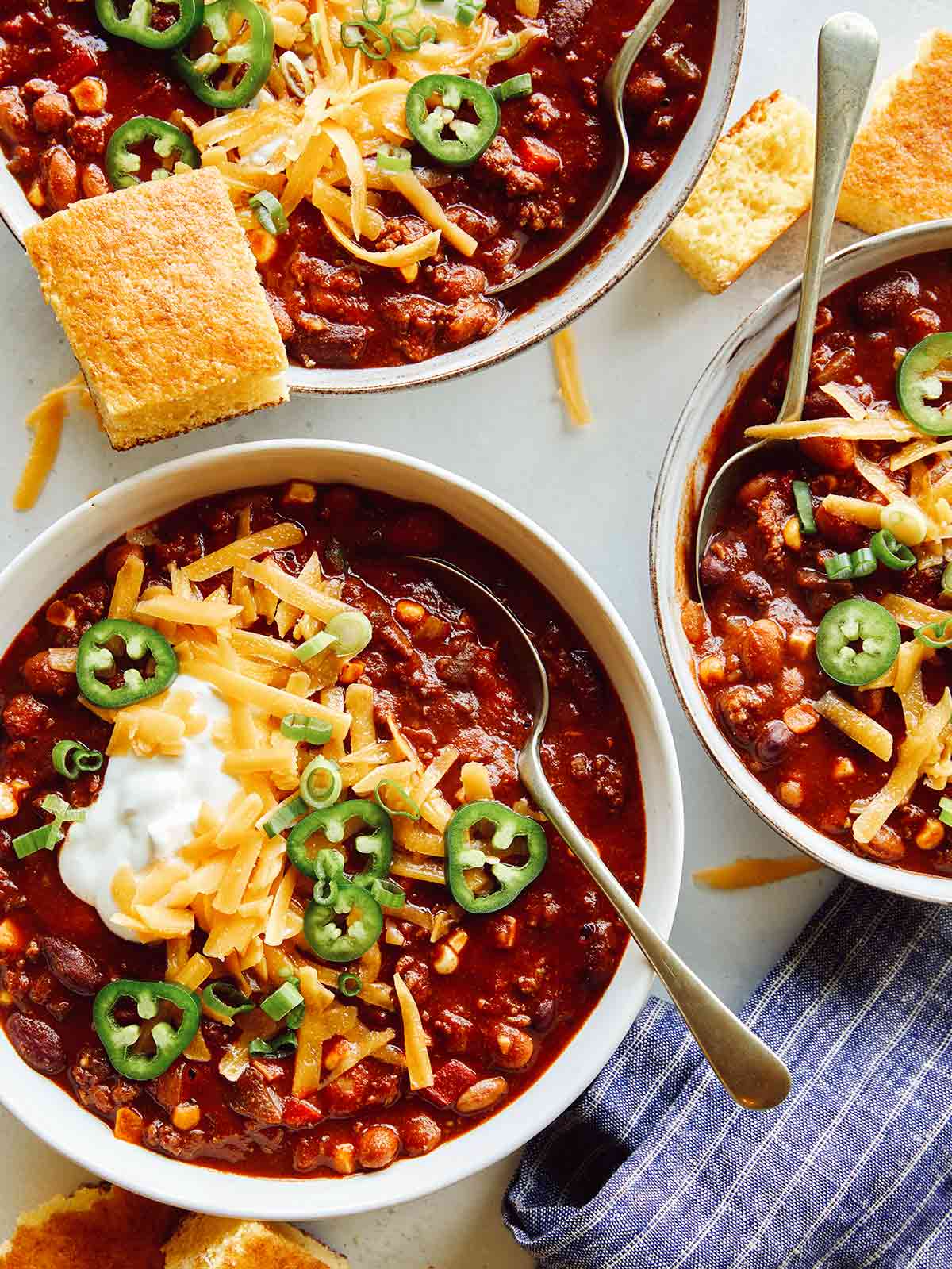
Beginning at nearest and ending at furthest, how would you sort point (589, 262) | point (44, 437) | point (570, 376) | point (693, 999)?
1. point (693, 999)
2. point (589, 262)
3. point (44, 437)
4. point (570, 376)

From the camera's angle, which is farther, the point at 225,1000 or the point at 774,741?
the point at 774,741

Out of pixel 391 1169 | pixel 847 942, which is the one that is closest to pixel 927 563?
pixel 847 942

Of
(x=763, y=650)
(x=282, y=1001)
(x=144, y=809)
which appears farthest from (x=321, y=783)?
(x=763, y=650)

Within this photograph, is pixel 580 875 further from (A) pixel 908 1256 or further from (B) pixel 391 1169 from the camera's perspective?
(A) pixel 908 1256

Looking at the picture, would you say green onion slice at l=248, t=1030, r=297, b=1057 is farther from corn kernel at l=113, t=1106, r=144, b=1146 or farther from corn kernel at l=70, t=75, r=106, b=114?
corn kernel at l=70, t=75, r=106, b=114

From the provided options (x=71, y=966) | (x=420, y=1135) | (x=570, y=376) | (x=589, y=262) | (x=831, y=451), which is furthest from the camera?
(x=570, y=376)

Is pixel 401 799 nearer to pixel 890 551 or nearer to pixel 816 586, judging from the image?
pixel 816 586
